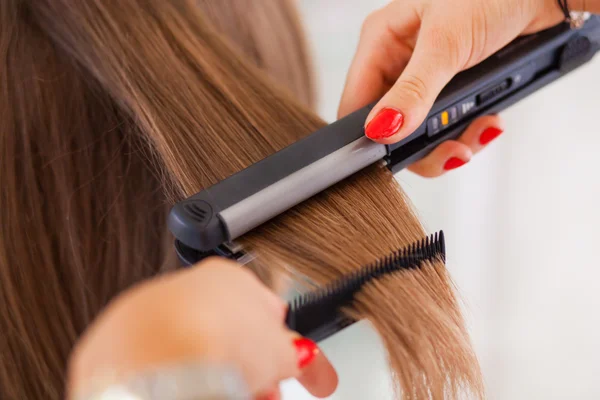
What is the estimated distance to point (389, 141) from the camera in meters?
0.50

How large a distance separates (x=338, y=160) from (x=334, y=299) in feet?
0.41

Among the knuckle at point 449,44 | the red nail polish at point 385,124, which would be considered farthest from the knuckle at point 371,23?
the red nail polish at point 385,124

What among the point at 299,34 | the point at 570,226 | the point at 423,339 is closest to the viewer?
the point at 423,339

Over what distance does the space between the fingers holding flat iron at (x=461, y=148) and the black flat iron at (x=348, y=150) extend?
7cm

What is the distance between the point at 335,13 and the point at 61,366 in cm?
77

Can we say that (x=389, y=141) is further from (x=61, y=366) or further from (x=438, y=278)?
(x=61, y=366)

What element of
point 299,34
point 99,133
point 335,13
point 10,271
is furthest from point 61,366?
point 335,13

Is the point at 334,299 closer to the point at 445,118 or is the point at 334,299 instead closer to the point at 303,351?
the point at 303,351

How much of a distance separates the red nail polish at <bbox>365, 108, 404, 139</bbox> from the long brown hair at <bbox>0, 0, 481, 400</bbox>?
0.12ft

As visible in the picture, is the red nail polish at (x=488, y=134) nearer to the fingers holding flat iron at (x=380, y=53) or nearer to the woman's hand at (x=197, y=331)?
the fingers holding flat iron at (x=380, y=53)

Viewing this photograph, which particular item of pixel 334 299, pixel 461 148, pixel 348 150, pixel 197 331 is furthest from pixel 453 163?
pixel 197 331

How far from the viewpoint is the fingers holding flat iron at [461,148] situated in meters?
0.67

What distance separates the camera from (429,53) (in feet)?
1.81

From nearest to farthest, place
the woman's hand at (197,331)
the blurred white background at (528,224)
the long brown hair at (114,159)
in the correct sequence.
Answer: the woman's hand at (197,331) < the long brown hair at (114,159) < the blurred white background at (528,224)
